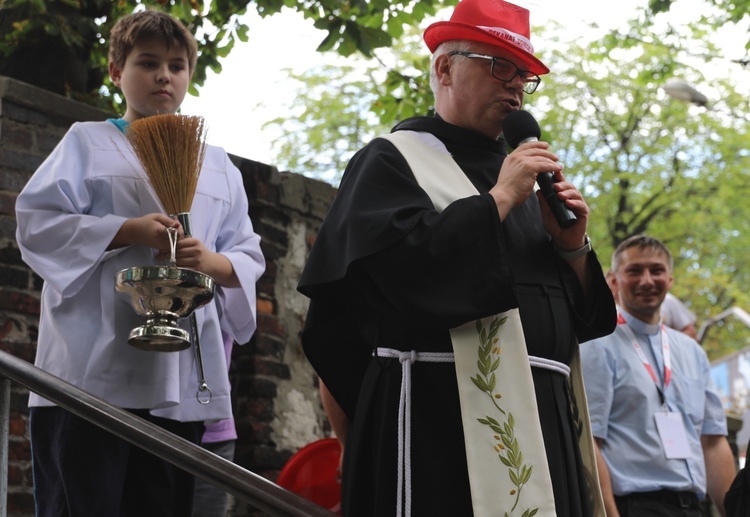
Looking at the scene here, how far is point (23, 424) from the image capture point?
4215 mm

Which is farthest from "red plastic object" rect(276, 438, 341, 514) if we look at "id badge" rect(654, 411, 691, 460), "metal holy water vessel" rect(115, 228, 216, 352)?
"metal holy water vessel" rect(115, 228, 216, 352)

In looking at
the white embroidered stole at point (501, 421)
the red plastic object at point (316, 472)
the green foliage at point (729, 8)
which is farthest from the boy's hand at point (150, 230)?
the green foliage at point (729, 8)

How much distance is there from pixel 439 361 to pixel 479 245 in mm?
312

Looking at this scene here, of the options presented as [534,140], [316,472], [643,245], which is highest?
[643,245]

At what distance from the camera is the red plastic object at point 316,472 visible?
4523 millimetres

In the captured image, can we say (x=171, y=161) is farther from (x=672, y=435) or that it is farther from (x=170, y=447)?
(x=672, y=435)

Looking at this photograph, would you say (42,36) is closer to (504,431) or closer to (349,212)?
(349,212)

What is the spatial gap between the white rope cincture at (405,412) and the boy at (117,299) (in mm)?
706

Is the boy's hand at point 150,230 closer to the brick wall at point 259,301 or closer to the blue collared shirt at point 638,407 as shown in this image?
the brick wall at point 259,301

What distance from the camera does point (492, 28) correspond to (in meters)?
3.05

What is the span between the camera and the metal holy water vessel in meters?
2.88

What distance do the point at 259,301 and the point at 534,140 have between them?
253 cm

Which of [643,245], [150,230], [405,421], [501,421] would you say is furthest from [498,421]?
[643,245]

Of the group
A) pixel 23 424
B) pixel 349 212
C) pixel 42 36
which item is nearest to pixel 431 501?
pixel 349 212
